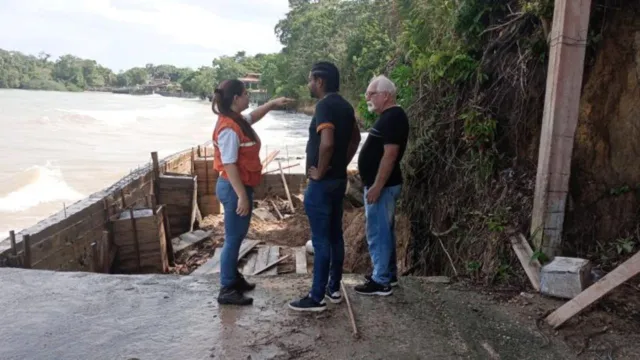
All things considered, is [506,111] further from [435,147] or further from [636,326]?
[636,326]

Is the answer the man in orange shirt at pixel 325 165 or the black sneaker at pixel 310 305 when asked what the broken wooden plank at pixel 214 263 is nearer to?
the black sneaker at pixel 310 305

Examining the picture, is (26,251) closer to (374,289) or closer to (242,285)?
(242,285)

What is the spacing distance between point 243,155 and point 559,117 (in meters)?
2.37

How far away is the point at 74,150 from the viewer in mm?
23734

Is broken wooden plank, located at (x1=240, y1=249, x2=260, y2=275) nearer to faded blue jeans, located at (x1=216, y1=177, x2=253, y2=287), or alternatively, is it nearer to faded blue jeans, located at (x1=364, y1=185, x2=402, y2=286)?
faded blue jeans, located at (x1=216, y1=177, x2=253, y2=287)

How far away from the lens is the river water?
13.7m

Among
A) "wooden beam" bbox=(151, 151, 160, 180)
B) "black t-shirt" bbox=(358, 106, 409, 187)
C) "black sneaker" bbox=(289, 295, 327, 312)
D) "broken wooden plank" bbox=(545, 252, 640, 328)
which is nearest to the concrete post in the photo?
"broken wooden plank" bbox=(545, 252, 640, 328)

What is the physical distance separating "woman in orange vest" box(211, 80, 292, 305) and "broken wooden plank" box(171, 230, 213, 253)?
17.9 ft

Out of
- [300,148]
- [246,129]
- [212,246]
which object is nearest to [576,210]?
[246,129]

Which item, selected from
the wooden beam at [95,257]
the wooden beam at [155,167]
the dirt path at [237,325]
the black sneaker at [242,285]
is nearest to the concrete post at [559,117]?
the dirt path at [237,325]

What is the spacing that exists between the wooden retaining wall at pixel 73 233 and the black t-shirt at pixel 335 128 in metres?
3.46

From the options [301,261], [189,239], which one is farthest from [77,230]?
[189,239]

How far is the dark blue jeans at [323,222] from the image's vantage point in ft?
10.2

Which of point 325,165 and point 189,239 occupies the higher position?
point 325,165
